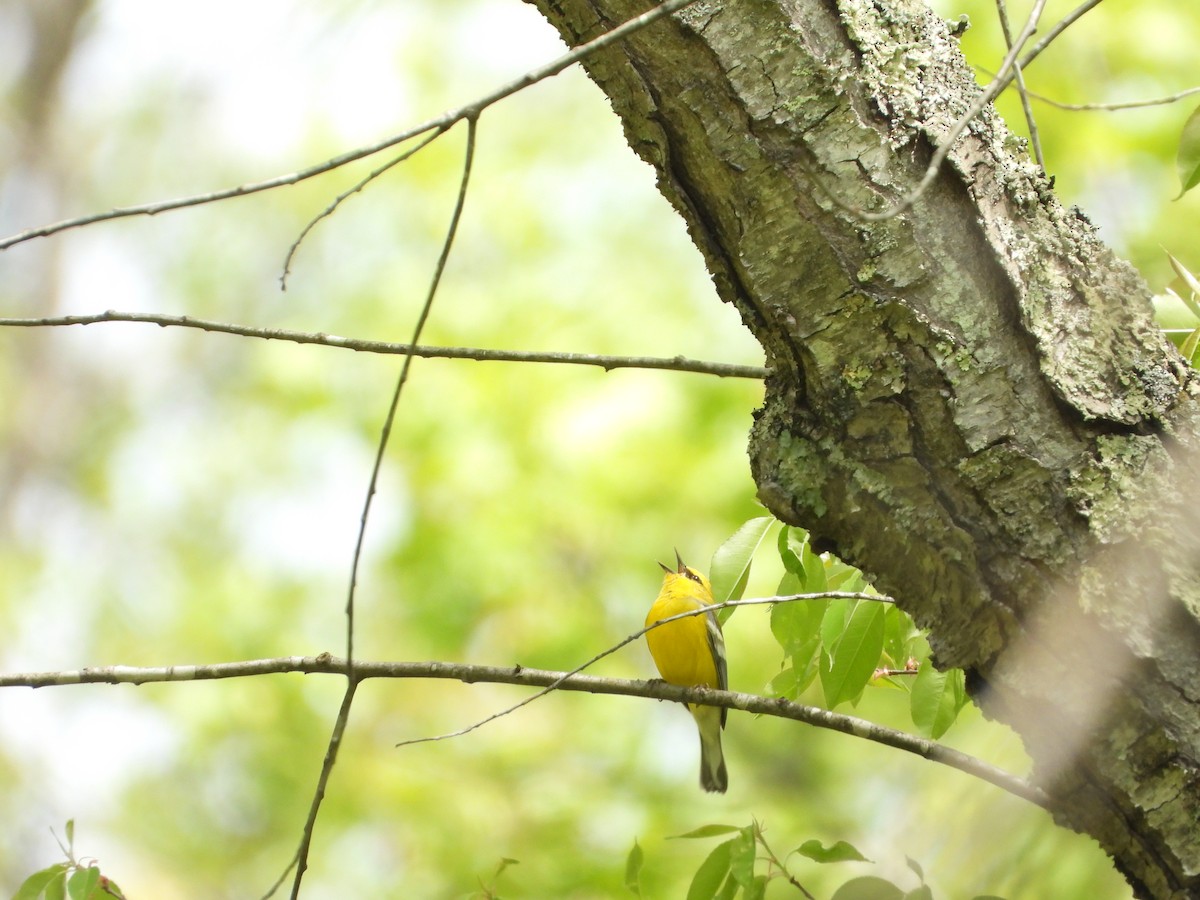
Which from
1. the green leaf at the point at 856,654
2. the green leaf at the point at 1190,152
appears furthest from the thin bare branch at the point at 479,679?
the green leaf at the point at 1190,152

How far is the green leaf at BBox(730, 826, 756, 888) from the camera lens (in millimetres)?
1960

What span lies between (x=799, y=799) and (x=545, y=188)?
187 inches

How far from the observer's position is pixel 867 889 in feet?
6.22

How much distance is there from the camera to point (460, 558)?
672 cm

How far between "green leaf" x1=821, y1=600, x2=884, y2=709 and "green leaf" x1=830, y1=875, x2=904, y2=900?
33 cm

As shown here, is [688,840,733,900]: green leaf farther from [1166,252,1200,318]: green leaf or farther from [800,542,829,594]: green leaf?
[1166,252,1200,318]: green leaf

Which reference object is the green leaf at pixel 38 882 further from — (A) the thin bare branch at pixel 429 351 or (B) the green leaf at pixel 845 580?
(B) the green leaf at pixel 845 580

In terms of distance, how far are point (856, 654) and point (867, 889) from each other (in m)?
0.43

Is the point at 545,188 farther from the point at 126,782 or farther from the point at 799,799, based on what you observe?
the point at 126,782

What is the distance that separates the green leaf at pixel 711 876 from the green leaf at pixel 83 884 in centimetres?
117

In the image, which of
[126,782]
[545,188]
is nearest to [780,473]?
[545,188]

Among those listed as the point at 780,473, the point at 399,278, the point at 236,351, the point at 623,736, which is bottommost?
the point at 780,473

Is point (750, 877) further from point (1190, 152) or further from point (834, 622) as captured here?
point (1190, 152)

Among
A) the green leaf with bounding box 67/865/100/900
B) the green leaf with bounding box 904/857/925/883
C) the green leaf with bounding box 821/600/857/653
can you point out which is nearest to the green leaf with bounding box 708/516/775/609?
the green leaf with bounding box 821/600/857/653
